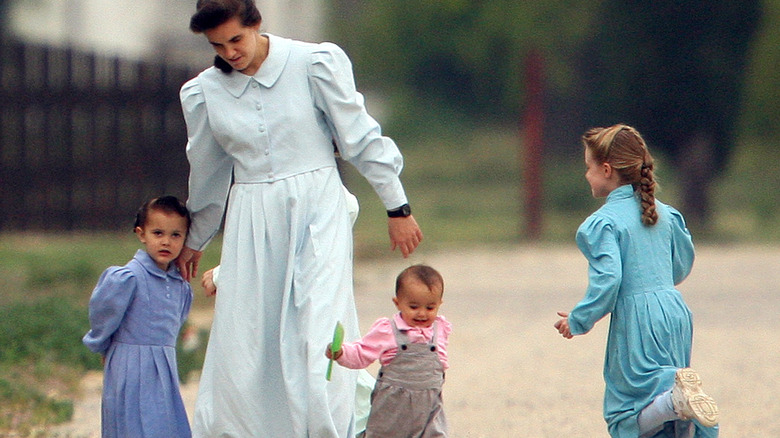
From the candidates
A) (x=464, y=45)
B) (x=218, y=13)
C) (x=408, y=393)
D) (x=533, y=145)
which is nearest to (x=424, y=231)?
(x=464, y=45)

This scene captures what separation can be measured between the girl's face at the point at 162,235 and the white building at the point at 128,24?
2291 centimetres

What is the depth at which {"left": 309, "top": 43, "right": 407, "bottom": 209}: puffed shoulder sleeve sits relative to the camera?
4426 mm

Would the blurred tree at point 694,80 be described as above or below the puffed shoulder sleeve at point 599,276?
above

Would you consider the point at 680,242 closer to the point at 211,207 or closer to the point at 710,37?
the point at 211,207

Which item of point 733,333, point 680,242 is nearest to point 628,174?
point 680,242

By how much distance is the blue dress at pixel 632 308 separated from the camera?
432cm

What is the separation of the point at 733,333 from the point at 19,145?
883cm

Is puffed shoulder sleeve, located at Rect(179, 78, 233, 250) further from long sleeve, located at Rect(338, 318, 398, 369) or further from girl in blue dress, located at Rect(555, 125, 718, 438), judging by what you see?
girl in blue dress, located at Rect(555, 125, 718, 438)

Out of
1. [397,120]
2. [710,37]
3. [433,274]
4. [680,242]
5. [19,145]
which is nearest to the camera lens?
[433,274]

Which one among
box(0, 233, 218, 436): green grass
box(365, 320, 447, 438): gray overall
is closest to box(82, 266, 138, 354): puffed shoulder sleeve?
box(365, 320, 447, 438): gray overall

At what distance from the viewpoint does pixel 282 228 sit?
4434 millimetres

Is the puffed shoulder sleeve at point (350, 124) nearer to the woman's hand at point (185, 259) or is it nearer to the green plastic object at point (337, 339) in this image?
the green plastic object at point (337, 339)

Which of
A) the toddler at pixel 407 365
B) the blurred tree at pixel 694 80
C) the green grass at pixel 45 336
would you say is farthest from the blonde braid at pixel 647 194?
the blurred tree at pixel 694 80

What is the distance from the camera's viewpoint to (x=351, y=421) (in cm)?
444
